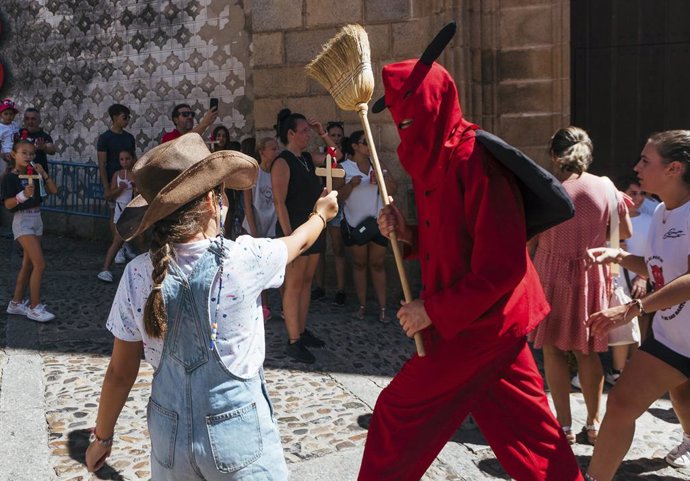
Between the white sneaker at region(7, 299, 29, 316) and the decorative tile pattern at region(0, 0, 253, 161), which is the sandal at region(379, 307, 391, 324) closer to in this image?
the white sneaker at region(7, 299, 29, 316)

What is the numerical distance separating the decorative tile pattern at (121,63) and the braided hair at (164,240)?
8.05 metres

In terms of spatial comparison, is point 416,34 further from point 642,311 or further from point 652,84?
point 642,311

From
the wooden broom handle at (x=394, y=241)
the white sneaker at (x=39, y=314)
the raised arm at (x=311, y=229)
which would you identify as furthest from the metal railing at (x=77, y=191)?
the raised arm at (x=311, y=229)

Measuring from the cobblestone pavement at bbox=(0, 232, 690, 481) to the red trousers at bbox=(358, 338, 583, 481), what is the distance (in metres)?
1.01

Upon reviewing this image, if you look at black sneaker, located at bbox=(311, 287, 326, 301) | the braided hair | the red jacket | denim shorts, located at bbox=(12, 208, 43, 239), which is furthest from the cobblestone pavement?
the braided hair

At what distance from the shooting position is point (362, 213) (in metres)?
7.20

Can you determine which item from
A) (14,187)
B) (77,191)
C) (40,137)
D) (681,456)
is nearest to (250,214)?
(14,187)

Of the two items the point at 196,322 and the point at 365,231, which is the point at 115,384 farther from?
the point at 365,231

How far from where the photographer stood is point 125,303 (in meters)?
2.22

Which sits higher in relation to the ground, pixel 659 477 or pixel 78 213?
pixel 78 213

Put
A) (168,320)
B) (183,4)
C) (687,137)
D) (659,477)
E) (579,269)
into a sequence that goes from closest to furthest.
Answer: (168,320), (687,137), (659,477), (579,269), (183,4)

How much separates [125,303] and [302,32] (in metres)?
6.69

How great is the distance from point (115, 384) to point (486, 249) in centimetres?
130

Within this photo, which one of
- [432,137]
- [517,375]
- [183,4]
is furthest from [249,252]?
[183,4]
